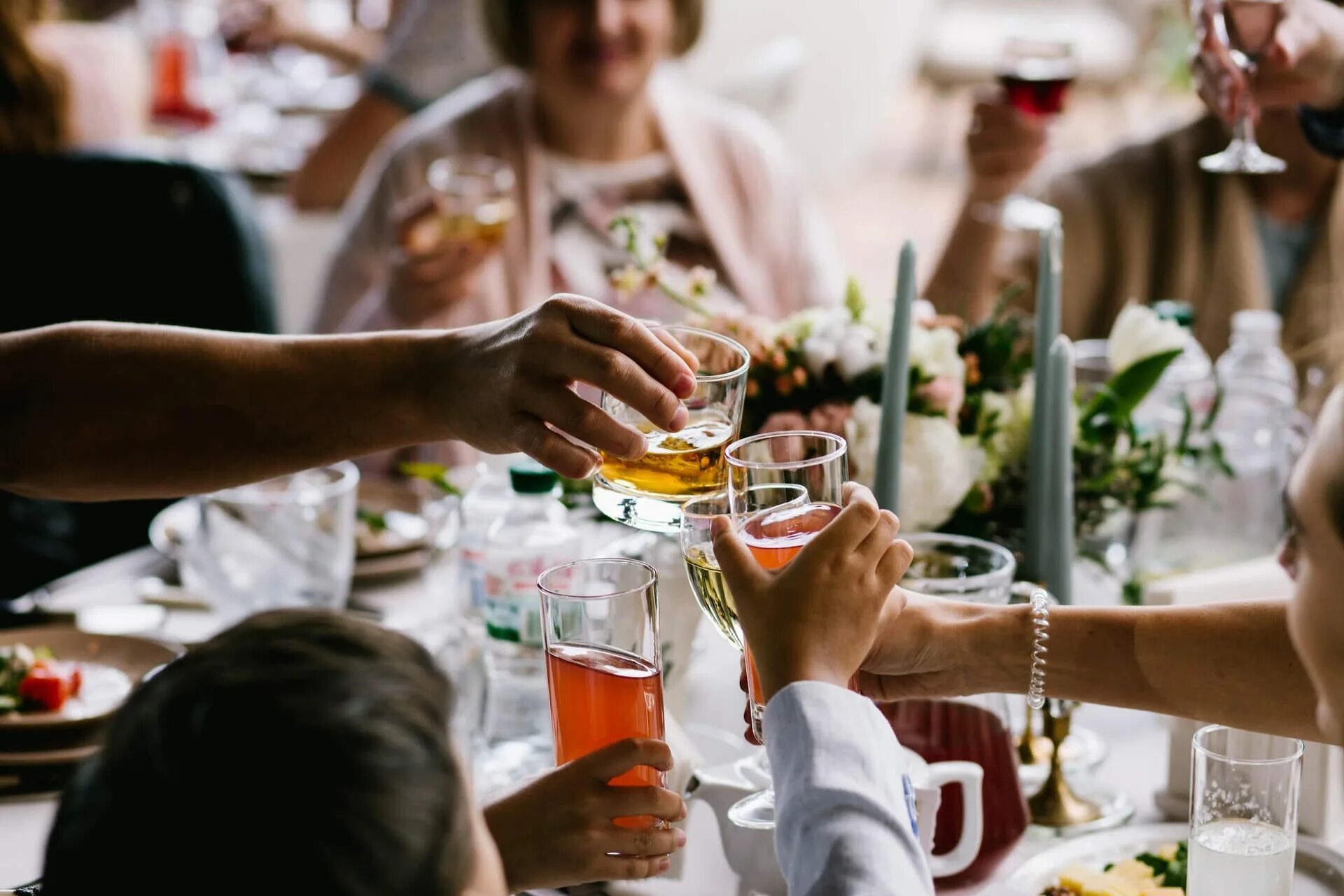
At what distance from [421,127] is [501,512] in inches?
57.5

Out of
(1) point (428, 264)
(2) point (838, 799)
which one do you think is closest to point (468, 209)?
(1) point (428, 264)

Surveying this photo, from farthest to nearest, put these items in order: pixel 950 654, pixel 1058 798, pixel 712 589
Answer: pixel 1058 798
pixel 950 654
pixel 712 589

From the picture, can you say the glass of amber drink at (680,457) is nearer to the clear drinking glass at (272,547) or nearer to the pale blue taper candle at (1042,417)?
the pale blue taper candle at (1042,417)

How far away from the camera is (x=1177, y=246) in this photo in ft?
8.41

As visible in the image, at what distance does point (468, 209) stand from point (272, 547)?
33.8 inches

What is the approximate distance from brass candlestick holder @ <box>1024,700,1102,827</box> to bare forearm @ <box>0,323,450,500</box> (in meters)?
0.67

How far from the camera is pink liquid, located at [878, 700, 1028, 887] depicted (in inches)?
50.4

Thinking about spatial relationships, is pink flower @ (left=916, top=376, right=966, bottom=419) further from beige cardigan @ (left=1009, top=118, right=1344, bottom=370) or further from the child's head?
beige cardigan @ (left=1009, top=118, right=1344, bottom=370)

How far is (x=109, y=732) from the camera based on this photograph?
0.87 metres

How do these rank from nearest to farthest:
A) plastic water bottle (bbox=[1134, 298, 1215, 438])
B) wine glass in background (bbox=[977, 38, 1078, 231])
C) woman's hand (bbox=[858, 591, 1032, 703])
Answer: woman's hand (bbox=[858, 591, 1032, 703]), plastic water bottle (bbox=[1134, 298, 1215, 438]), wine glass in background (bbox=[977, 38, 1078, 231])

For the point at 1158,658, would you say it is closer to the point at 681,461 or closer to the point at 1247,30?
the point at 681,461

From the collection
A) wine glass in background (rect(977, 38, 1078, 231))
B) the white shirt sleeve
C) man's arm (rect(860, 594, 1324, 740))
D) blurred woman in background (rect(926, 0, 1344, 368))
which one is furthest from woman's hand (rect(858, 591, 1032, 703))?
blurred woman in background (rect(926, 0, 1344, 368))

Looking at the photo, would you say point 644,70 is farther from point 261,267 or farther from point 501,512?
point 501,512

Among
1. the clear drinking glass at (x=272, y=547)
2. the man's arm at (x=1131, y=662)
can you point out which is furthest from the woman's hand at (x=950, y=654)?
the clear drinking glass at (x=272, y=547)
